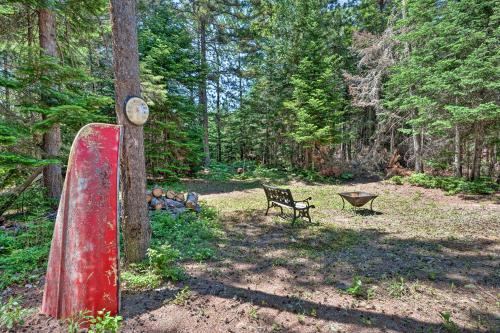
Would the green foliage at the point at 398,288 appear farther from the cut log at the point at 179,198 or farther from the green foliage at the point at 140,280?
the cut log at the point at 179,198

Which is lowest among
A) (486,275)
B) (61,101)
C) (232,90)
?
(486,275)

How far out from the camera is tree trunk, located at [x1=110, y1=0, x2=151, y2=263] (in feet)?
12.4

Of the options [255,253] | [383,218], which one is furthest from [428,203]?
[255,253]

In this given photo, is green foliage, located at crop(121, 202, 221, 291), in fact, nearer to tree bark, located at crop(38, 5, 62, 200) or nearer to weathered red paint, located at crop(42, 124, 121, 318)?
weathered red paint, located at crop(42, 124, 121, 318)

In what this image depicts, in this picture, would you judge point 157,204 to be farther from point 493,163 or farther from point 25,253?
point 493,163

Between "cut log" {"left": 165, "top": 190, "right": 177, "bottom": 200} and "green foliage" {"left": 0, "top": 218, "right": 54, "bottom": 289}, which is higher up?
"cut log" {"left": 165, "top": 190, "right": 177, "bottom": 200}

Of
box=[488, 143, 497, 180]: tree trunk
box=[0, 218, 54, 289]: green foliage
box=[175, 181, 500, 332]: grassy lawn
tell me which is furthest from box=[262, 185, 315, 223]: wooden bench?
box=[488, 143, 497, 180]: tree trunk

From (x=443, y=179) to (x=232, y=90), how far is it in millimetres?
16172

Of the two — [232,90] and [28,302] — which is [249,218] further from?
[232,90]

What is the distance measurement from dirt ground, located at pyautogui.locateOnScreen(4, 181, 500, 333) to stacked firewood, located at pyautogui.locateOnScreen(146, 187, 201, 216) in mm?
1316

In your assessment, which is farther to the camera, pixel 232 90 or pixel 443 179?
pixel 232 90

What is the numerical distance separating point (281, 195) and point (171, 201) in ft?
10.8

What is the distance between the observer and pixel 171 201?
25.2 ft

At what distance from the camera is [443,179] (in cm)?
1159
